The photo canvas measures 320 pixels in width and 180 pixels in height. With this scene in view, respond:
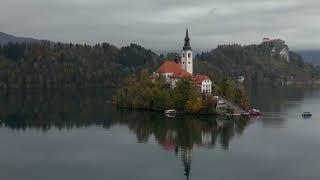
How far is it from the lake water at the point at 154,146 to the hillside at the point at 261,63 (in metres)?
86.5

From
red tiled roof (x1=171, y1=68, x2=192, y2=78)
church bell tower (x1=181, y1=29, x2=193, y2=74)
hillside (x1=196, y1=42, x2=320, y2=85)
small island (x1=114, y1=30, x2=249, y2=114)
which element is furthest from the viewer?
hillside (x1=196, y1=42, x2=320, y2=85)

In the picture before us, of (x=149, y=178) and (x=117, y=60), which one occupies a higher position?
(x=117, y=60)

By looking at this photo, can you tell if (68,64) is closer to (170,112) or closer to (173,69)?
(173,69)

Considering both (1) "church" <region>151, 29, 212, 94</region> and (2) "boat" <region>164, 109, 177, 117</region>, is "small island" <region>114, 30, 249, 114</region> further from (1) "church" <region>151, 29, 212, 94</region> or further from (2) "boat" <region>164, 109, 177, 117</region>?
(2) "boat" <region>164, 109, 177, 117</region>

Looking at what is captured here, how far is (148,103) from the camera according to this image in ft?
190

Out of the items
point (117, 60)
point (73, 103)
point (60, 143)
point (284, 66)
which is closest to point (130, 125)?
point (60, 143)

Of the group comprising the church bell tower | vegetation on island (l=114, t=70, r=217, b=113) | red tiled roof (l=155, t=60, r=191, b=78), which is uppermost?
the church bell tower

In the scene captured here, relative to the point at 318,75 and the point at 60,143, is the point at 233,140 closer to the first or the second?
the point at 60,143

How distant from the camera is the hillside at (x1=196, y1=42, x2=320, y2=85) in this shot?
153363 millimetres

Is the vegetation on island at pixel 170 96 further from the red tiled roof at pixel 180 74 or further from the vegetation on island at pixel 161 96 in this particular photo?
the red tiled roof at pixel 180 74

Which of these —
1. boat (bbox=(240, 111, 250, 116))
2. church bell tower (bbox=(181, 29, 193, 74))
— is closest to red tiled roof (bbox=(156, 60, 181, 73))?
church bell tower (bbox=(181, 29, 193, 74))

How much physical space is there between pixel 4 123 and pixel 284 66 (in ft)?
452

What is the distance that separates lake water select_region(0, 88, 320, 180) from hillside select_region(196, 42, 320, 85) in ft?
284

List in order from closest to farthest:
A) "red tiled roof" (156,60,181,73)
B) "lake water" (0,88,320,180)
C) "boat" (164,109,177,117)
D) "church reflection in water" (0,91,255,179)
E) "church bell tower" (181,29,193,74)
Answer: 1. "lake water" (0,88,320,180)
2. "church reflection in water" (0,91,255,179)
3. "boat" (164,109,177,117)
4. "red tiled roof" (156,60,181,73)
5. "church bell tower" (181,29,193,74)
